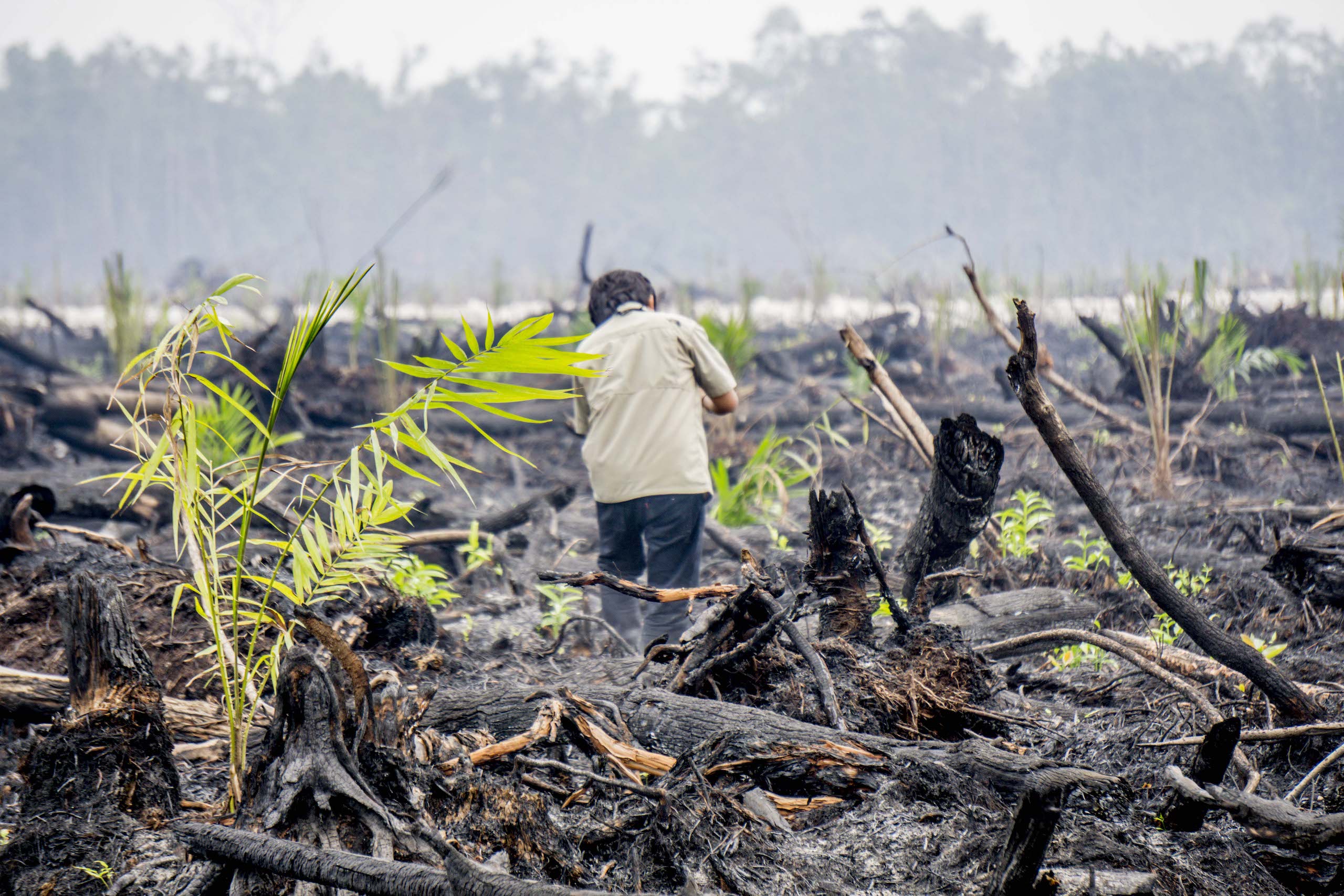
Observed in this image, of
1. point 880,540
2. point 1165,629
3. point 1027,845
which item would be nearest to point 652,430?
point 880,540

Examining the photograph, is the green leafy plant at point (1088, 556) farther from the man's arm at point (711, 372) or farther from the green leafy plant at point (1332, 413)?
the man's arm at point (711, 372)

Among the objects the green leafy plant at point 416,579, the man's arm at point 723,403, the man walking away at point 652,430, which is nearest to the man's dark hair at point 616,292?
the man walking away at point 652,430

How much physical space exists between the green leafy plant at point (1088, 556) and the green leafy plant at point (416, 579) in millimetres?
2636

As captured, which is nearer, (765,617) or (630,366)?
(765,617)

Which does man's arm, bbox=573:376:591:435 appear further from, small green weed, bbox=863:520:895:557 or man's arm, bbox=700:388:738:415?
small green weed, bbox=863:520:895:557

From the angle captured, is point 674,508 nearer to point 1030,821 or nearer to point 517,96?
point 1030,821

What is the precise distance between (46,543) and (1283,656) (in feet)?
14.8

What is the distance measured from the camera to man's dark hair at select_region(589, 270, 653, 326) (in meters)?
3.45

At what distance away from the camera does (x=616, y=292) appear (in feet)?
11.3

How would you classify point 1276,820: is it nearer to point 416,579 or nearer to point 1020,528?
point 1020,528

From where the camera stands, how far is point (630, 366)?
11.0 feet

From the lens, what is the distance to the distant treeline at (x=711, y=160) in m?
48.7

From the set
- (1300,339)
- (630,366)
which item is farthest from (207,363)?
(1300,339)

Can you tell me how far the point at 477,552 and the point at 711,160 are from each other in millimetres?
55377
